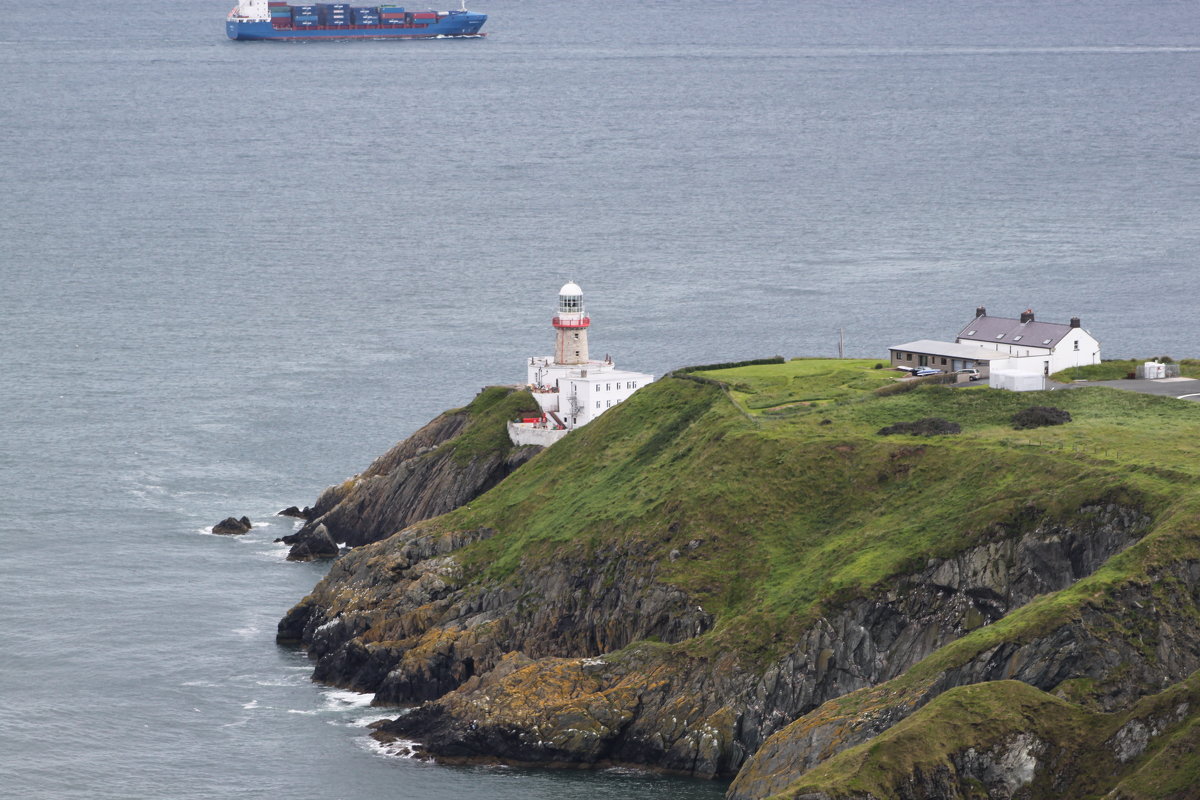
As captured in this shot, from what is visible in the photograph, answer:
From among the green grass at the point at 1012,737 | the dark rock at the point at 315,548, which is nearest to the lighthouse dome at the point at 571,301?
the dark rock at the point at 315,548

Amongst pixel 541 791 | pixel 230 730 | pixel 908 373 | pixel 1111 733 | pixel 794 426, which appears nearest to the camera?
pixel 1111 733

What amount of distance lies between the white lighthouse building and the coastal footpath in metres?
8.34

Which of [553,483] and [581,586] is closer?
[581,586]

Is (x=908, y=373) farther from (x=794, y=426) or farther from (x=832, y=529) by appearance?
(x=832, y=529)

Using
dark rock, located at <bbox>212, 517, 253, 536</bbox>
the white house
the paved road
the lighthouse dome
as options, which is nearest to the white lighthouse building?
the lighthouse dome

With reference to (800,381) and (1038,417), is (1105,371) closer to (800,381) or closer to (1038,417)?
(800,381)

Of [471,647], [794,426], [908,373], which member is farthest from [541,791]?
[908,373]

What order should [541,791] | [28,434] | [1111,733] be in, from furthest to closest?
[28,434] → [541,791] → [1111,733]

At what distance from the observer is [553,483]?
131125 mm

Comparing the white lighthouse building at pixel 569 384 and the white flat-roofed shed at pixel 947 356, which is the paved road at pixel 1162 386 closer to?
the white flat-roofed shed at pixel 947 356

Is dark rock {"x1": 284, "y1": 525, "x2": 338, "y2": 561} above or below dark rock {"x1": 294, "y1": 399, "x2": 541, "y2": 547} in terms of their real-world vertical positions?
below

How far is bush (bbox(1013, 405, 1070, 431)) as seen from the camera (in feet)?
388

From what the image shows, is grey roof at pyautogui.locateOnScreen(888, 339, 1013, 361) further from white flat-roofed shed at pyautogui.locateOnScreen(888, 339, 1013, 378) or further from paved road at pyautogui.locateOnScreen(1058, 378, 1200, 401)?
paved road at pyautogui.locateOnScreen(1058, 378, 1200, 401)

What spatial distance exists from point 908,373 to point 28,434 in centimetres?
7759
